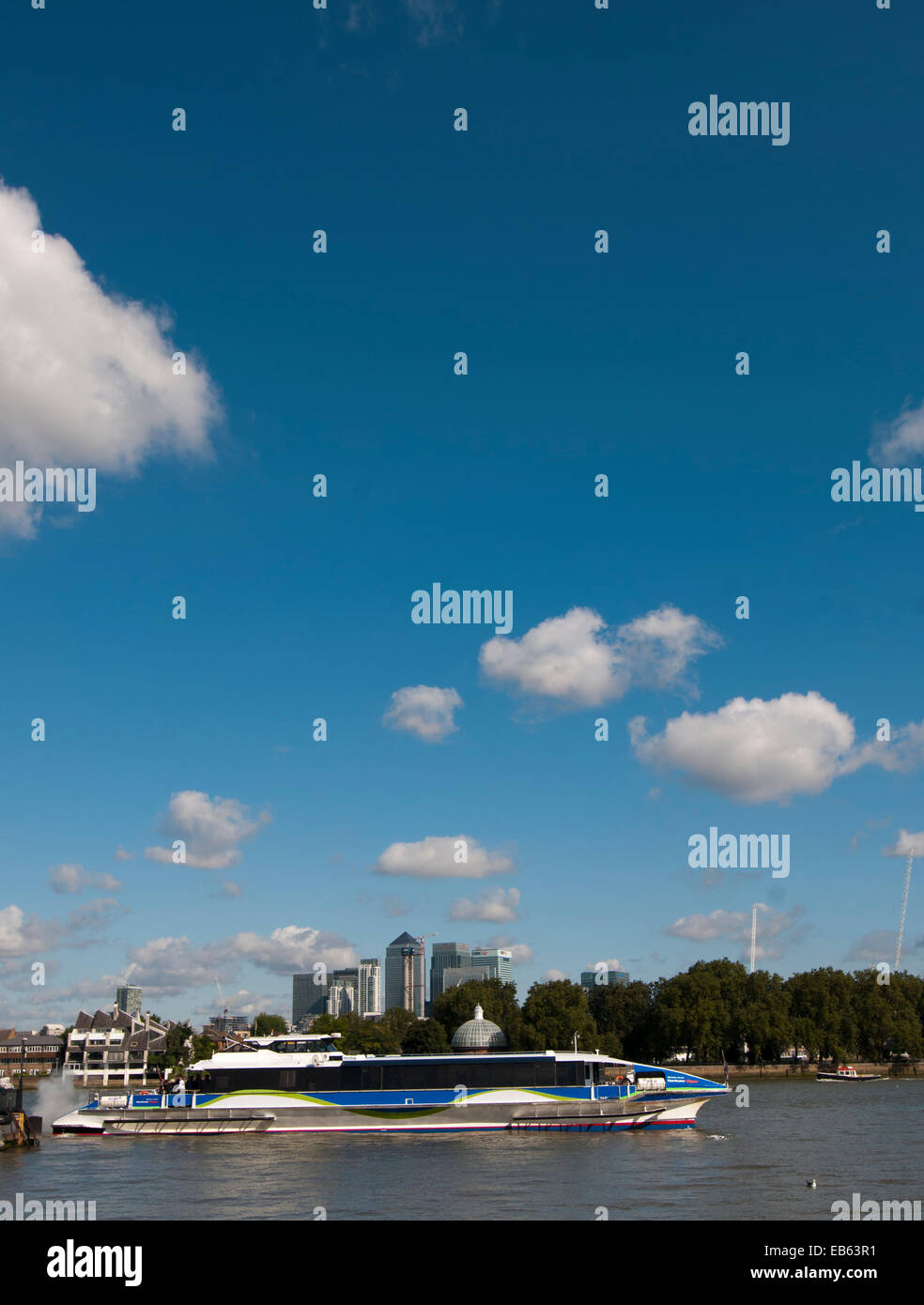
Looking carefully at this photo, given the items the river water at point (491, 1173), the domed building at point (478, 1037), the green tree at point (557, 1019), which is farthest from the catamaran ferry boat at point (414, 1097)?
the green tree at point (557, 1019)

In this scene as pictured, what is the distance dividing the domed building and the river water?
5635cm

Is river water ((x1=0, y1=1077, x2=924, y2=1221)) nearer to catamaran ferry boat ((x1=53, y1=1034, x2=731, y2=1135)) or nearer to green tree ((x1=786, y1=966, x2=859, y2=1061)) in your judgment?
catamaran ferry boat ((x1=53, y1=1034, x2=731, y2=1135))

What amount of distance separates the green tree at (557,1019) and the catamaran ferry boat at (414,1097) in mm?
76853

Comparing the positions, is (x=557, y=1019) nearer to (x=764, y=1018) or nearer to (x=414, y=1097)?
(x=764, y=1018)

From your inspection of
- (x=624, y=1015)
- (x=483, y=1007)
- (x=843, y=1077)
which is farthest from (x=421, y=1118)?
(x=624, y=1015)

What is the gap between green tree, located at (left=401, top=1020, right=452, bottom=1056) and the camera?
500 ft

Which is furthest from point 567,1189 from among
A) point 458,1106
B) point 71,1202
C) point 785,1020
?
point 785,1020

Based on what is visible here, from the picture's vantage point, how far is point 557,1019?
15412 cm

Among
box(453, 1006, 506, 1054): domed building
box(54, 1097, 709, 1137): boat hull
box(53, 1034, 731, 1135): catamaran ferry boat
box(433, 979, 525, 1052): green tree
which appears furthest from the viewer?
box(433, 979, 525, 1052): green tree

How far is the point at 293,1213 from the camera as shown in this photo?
140 ft

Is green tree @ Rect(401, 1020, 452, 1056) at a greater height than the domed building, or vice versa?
the domed building

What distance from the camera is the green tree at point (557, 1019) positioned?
151500mm

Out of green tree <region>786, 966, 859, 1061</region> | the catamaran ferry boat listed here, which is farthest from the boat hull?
green tree <region>786, 966, 859, 1061</region>
